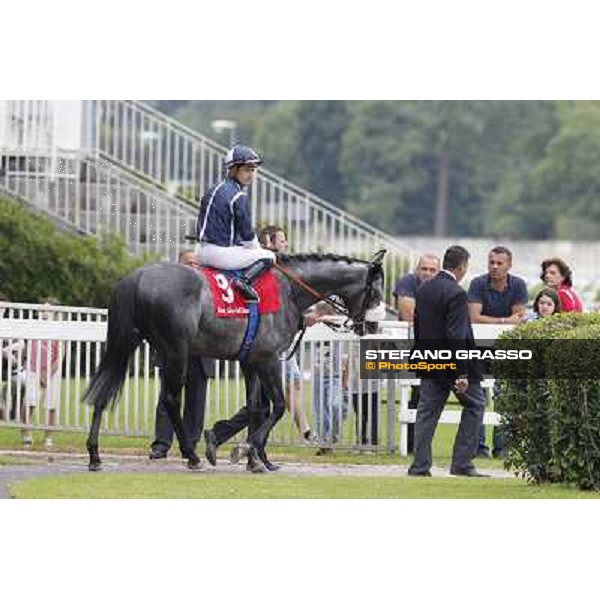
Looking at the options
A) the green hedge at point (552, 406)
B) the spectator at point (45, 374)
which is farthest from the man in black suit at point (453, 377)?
the spectator at point (45, 374)

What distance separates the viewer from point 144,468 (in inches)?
664

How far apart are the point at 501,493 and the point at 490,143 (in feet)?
244

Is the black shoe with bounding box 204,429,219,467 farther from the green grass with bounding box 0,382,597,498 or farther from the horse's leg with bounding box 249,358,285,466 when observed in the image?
the green grass with bounding box 0,382,597,498

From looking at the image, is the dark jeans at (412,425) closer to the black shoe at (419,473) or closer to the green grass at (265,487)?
the black shoe at (419,473)

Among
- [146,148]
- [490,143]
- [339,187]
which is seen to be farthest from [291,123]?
[146,148]

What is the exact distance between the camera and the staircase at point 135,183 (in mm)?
22281

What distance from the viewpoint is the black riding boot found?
16.6 meters

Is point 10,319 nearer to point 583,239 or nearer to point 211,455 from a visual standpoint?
point 211,455

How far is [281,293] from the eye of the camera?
55.6 ft

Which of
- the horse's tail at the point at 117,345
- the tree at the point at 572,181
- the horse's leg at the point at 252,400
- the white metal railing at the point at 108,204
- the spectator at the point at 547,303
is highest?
→ the tree at the point at 572,181

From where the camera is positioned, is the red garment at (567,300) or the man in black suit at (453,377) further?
the red garment at (567,300)

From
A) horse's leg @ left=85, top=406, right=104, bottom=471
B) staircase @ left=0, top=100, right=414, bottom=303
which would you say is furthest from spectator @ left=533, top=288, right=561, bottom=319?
staircase @ left=0, top=100, right=414, bottom=303

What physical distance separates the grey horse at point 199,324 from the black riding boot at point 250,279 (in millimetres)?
221

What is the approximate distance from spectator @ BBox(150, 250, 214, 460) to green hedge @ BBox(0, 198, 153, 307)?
4.41 meters
